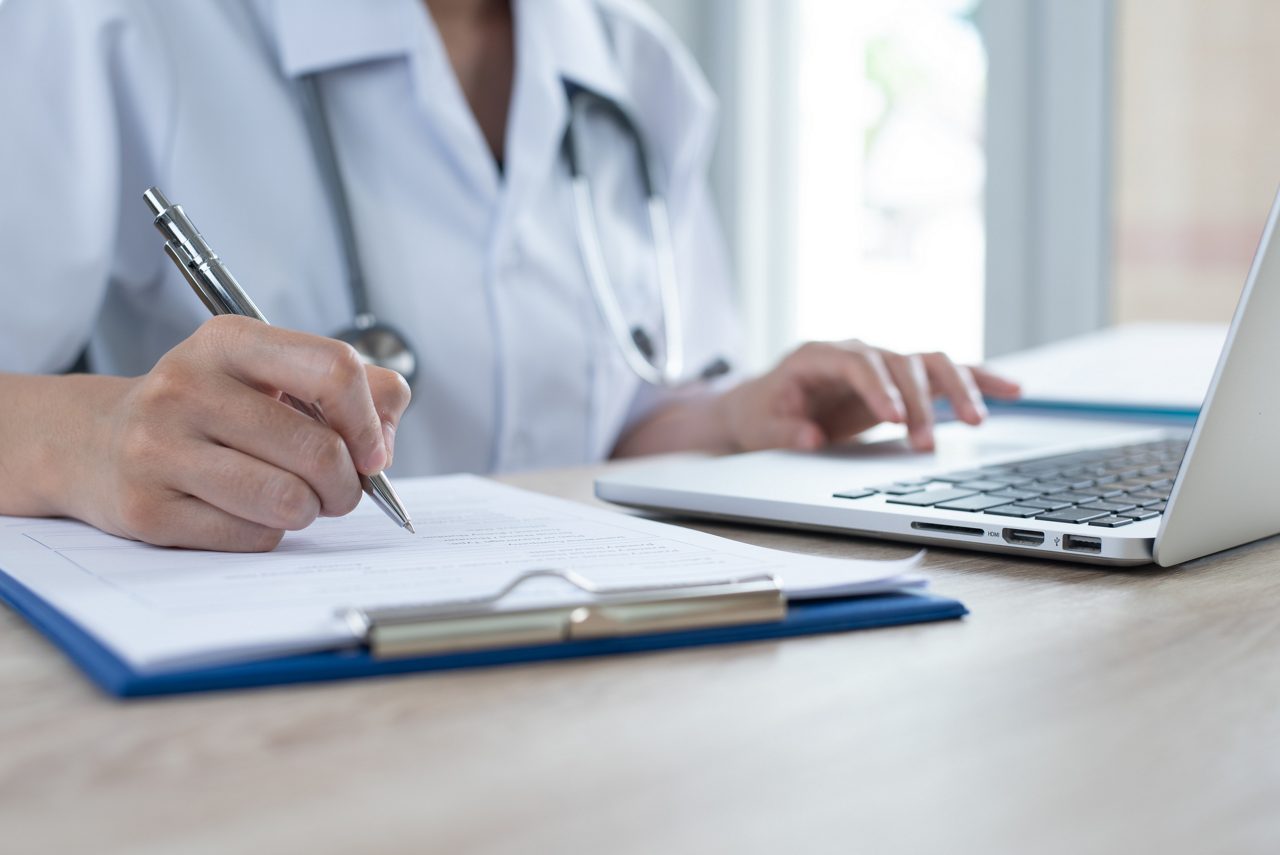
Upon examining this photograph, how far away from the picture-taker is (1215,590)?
48cm

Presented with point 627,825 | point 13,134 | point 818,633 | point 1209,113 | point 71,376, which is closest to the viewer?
point 627,825

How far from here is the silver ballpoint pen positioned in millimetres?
514

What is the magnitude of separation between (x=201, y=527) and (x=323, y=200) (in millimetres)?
541

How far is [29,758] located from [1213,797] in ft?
0.90

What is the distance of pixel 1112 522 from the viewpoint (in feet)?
1.69

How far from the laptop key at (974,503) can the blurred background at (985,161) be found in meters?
1.22

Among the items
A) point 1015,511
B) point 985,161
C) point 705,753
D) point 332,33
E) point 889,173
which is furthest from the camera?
point 889,173

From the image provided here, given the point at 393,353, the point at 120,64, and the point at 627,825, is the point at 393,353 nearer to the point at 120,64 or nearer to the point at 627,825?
the point at 120,64

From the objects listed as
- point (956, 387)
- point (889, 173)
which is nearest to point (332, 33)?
point (956, 387)

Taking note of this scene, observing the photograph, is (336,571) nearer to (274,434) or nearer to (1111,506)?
(274,434)

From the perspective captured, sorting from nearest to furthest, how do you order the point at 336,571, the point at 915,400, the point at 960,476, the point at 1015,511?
1. the point at 336,571
2. the point at 1015,511
3. the point at 960,476
4. the point at 915,400

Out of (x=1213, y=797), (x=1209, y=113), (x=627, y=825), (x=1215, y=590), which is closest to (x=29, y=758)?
(x=627, y=825)

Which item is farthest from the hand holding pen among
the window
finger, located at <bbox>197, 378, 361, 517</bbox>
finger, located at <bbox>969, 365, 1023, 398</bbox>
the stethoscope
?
the window

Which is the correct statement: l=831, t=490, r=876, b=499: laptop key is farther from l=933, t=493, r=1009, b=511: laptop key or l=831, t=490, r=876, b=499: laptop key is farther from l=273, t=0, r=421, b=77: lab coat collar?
l=273, t=0, r=421, b=77: lab coat collar
